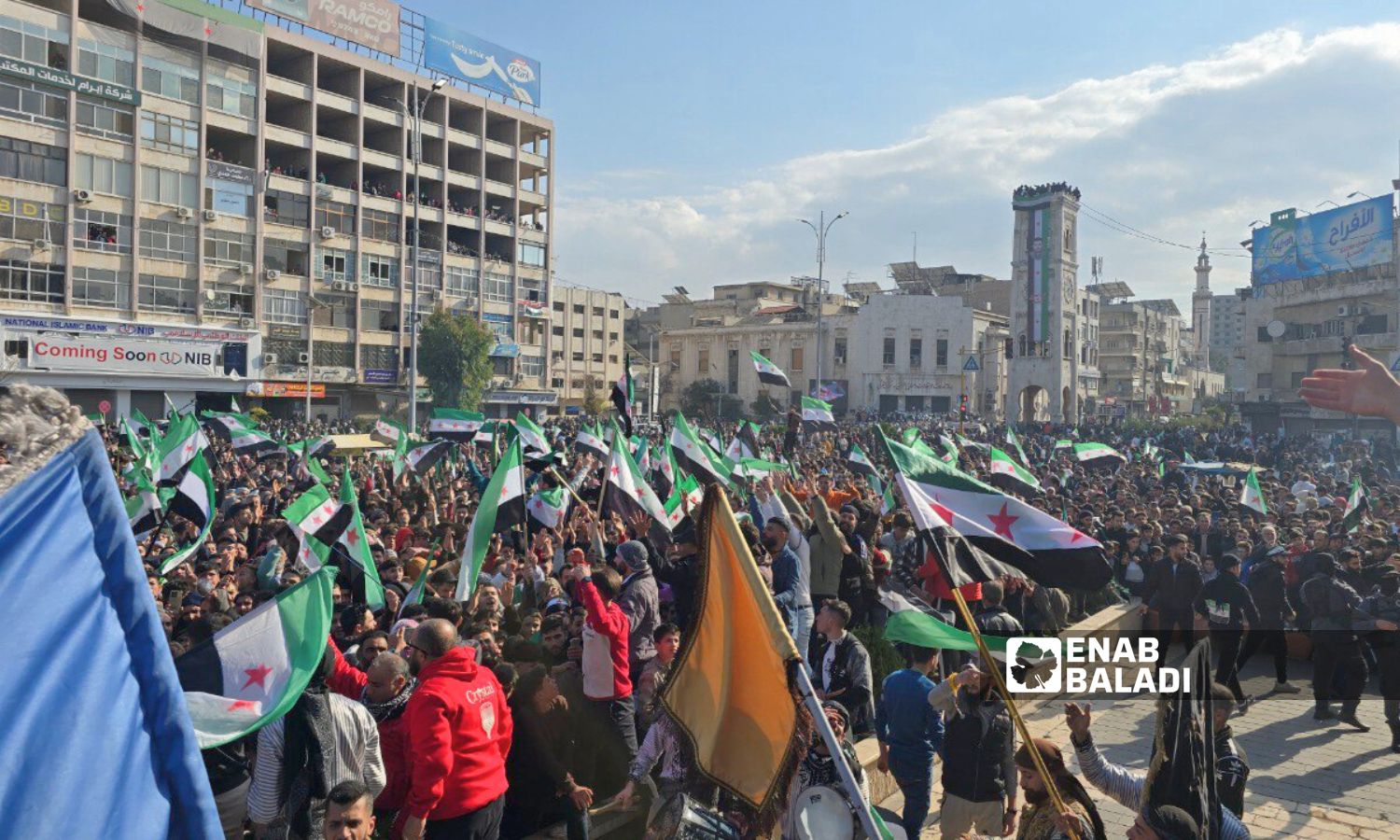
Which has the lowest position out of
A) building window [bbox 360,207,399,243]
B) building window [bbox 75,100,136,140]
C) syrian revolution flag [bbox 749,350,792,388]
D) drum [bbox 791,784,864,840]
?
drum [bbox 791,784,864,840]

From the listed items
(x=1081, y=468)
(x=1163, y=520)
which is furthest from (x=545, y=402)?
(x=1163, y=520)

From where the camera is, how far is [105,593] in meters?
1.91

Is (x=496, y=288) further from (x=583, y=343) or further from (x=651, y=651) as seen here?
(x=651, y=651)

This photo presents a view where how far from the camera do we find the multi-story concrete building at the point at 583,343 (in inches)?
2808

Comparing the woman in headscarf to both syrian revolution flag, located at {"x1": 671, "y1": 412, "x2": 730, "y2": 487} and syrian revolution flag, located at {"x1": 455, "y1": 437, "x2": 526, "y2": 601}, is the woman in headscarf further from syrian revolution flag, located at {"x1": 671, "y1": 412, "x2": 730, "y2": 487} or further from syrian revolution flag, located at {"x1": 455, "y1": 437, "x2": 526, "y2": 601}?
syrian revolution flag, located at {"x1": 671, "y1": 412, "x2": 730, "y2": 487}

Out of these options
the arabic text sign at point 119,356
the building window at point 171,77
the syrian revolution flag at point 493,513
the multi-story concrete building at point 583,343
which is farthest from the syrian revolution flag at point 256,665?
the multi-story concrete building at point 583,343

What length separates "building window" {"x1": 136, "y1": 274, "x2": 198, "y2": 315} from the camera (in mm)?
45875

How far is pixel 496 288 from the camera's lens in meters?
62.0

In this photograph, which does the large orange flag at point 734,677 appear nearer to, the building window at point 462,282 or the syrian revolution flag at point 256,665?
the syrian revolution flag at point 256,665

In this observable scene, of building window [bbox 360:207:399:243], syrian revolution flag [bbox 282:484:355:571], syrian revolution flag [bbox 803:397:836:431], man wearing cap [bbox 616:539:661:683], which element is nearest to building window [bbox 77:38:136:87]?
building window [bbox 360:207:399:243]

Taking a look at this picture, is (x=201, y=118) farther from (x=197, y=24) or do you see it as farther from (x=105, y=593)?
(x=105, y=593)

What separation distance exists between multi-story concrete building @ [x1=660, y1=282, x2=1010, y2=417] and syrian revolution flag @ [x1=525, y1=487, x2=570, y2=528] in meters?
60.9

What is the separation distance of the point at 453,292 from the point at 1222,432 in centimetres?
4013

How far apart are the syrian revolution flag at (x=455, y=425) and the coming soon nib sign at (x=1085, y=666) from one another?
42.7 ft
